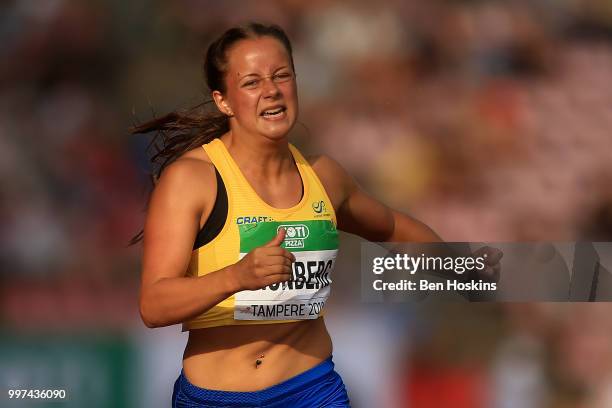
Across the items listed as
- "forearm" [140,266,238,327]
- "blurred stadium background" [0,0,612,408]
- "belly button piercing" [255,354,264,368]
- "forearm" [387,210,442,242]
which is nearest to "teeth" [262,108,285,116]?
"forearm" [140,266,238,327]

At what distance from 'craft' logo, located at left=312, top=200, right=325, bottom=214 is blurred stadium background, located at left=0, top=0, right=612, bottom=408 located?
4.62 ft

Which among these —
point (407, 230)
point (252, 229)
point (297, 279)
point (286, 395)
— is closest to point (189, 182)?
point (252, 229)

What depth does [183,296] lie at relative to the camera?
2.69 metres

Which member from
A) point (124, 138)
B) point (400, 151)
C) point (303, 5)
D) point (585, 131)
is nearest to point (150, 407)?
point (124, 138)

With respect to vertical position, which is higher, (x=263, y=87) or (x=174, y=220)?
(x=263, y=87)

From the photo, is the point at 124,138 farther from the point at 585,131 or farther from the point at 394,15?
the point at 585,131

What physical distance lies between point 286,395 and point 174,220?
0.60 meters

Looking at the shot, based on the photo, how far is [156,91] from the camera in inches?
176

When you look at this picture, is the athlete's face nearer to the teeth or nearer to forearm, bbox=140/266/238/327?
the teeth

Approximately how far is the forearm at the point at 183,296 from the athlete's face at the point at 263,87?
20.4 inches

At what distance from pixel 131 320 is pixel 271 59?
1.88 m

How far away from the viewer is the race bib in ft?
9.80

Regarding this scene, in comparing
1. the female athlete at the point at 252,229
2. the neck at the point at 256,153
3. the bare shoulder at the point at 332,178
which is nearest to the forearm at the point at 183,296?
the female athlete at the point at 252,229

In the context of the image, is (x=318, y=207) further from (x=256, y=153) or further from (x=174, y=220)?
(x=174, y=220)
